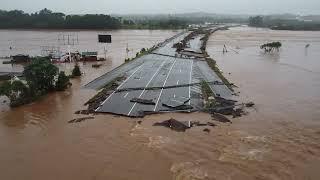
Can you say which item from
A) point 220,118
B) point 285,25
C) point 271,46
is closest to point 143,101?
point 220,118

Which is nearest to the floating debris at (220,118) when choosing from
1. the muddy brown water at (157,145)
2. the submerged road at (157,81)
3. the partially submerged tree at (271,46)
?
the muddy brown water at (157,145)

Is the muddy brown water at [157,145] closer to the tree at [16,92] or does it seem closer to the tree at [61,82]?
the tree at [16,92]

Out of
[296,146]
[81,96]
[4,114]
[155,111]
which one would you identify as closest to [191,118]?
[155,111]

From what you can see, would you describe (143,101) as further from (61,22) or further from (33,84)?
(61,22)

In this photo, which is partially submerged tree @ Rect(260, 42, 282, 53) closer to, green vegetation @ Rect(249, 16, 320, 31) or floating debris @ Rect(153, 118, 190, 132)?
floating debris @ Rect(153, 118, 190, 132)

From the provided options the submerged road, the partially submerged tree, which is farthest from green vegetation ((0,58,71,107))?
the partially submerged tree

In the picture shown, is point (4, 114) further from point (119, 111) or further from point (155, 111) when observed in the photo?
point (155, 111)

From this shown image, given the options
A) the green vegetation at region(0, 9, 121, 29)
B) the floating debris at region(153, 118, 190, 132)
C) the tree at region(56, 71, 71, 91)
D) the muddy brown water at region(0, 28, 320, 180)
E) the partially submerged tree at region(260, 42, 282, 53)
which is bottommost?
the muddy brown water at region(0, 28, 320, 180)
